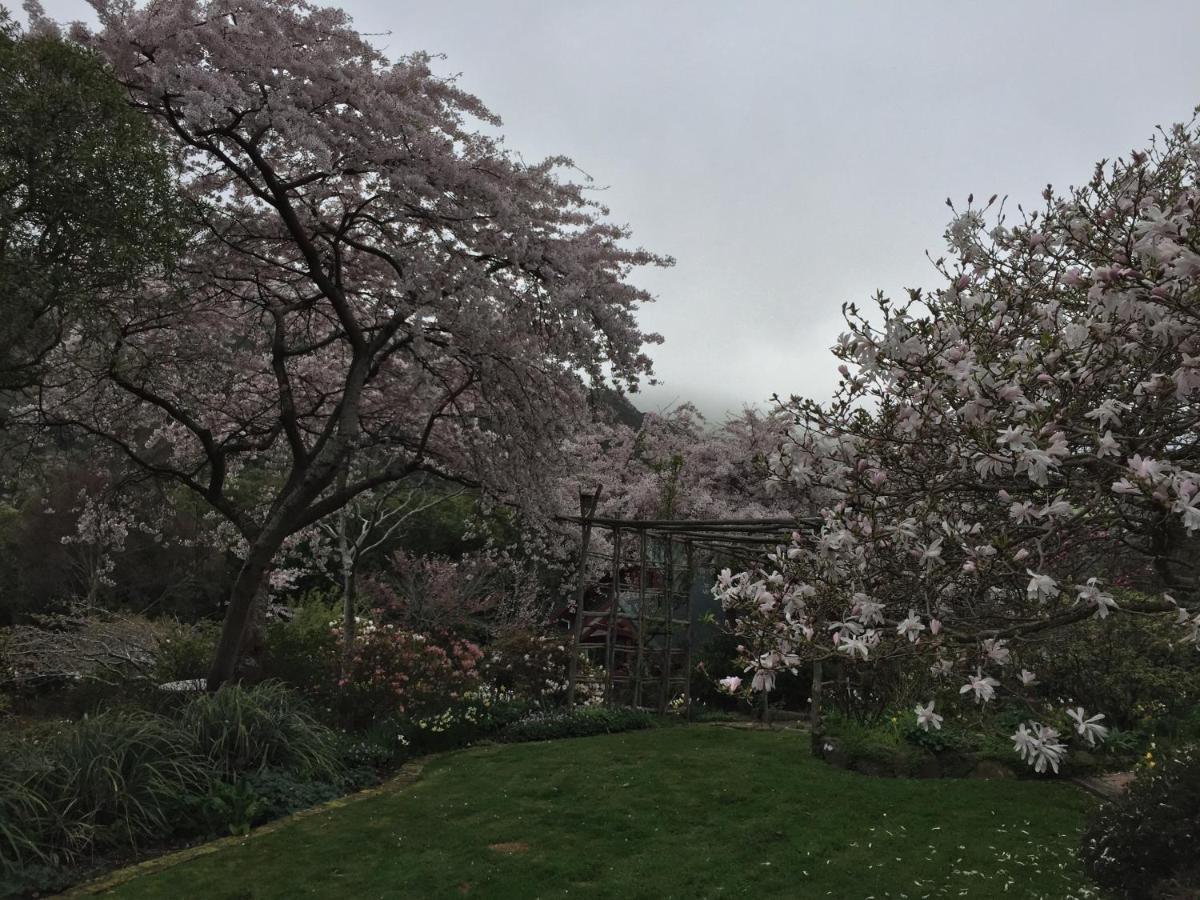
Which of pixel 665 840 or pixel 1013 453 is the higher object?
pixel 1013 453

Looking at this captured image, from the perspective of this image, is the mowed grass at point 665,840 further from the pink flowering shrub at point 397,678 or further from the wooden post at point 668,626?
the wooden post at point 668,626

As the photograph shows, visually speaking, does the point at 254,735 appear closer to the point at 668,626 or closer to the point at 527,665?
the point at 527,665

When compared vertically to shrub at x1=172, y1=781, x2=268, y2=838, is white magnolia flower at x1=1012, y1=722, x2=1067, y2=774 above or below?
above

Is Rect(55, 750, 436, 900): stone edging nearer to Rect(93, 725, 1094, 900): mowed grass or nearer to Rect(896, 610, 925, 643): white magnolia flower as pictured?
Rect(93, 725, 1094, 900): mowed grass

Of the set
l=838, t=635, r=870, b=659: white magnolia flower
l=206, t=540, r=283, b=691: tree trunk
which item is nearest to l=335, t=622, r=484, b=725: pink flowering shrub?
l=206, t=540, r=283, b=691: tree trunk

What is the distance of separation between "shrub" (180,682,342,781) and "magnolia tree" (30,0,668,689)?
1359 millimetres

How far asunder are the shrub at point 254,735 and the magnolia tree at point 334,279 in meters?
1.36

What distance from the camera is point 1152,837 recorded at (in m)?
4.58

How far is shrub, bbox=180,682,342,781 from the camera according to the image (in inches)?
287

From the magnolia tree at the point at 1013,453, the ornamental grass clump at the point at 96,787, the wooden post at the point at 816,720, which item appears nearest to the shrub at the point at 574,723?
the wooden post at the point at 816,720

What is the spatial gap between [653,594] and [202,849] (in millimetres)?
8933

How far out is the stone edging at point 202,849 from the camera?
5480mm

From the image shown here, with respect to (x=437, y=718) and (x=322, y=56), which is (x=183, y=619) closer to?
(x=437, y=718)

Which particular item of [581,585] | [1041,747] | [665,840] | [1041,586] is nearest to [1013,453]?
[1041,586]
